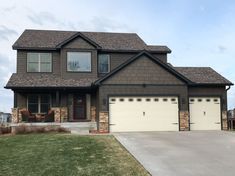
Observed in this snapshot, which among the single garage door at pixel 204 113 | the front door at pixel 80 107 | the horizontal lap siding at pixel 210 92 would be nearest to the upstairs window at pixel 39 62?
the front door at pixel 80 107

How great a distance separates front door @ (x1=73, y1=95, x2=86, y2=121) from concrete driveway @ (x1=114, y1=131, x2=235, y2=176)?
382 inches

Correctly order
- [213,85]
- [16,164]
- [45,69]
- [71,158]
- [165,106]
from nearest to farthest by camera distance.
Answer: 1. [16,164]
2. [71,158]
3. [165,106]
4. [213,85]
5. [45,69]

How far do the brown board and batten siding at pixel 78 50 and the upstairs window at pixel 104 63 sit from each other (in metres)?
0.73

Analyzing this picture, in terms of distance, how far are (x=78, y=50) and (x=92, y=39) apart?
8.46ft

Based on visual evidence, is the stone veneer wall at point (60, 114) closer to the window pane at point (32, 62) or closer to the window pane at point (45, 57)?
the window pane at point (32, 62)

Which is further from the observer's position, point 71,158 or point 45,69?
point 45,69

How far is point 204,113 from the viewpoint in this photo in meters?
22.4

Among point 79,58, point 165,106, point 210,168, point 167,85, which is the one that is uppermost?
point 79,58

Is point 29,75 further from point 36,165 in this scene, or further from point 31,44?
point 36,165

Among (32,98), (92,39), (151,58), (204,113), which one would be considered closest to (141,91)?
(151,58)

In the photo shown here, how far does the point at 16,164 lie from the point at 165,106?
12.8 m

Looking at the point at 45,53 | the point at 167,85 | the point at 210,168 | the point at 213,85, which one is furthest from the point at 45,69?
the point at 210,168

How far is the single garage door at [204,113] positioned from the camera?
72.8ft

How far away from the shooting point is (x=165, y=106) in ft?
70.2
